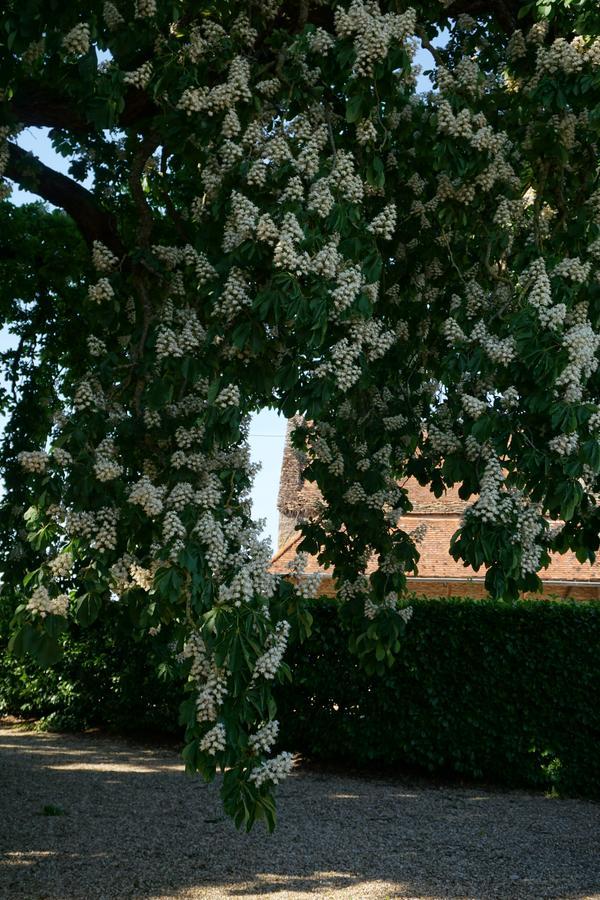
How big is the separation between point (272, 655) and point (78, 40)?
275 cm

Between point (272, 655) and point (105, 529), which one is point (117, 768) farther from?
point (272, 655)

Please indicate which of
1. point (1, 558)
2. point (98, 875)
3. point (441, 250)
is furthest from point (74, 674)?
point (441, 250)

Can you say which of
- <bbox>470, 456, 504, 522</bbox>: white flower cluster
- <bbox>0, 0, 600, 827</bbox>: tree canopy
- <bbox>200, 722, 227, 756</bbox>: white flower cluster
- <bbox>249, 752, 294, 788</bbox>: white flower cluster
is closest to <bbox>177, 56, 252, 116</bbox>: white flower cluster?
<bbox>0, 0, 600, 827</bbox>: tree canopy

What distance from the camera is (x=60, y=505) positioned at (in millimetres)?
4016

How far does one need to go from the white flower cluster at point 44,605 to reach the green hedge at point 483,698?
6.78 meters

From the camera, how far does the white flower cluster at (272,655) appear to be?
3504mm

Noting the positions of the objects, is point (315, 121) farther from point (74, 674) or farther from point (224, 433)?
point (74, 674)

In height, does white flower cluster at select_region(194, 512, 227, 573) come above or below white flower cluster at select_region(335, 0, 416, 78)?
below

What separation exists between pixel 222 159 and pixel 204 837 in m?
5.42

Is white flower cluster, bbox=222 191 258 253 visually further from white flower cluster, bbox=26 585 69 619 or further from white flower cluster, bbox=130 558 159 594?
white flower cluster, bbox=26 585 69 619

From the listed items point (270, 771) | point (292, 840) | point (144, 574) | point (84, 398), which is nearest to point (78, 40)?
point (84, 398)

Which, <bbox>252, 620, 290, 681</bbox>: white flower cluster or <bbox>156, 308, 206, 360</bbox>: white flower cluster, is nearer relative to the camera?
<bbox>252, 620, 290, 681</bbox>: white flower cluster

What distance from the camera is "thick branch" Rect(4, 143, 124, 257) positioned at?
18.2ft

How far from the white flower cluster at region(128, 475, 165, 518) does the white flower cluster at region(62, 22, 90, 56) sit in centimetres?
190
